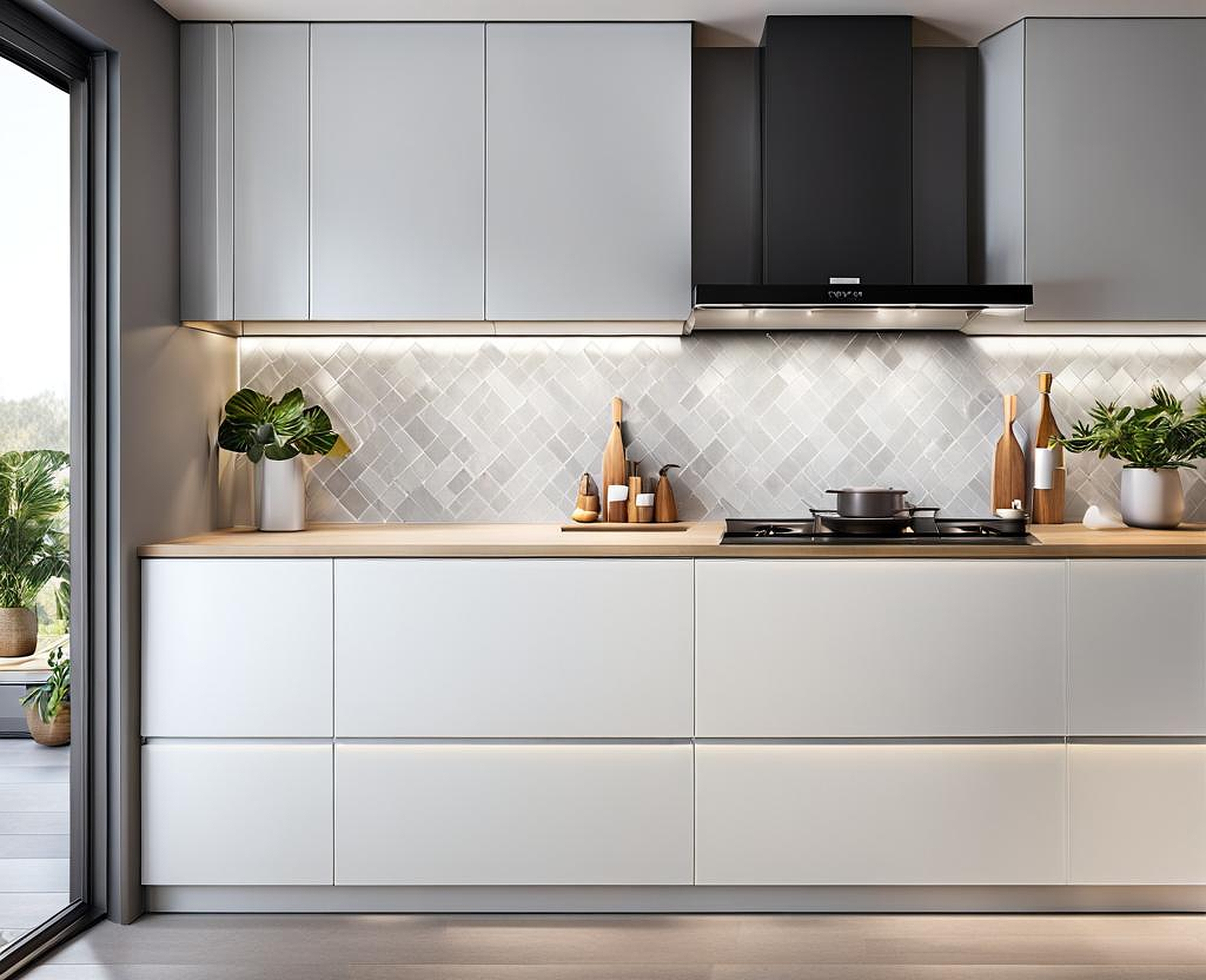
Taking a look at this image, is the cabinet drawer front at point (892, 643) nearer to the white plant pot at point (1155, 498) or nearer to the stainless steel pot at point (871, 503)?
the stainless steel pot at point (871, 503)

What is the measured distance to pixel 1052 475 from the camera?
313cm

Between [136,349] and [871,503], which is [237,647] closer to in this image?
[136,349]

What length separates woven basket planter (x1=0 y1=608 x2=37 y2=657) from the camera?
2346 mm

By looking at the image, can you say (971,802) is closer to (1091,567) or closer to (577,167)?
(1091,567)

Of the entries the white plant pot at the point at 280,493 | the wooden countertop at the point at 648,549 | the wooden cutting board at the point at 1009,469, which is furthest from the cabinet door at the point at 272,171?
the wooden cutting board at the point at 1009,469

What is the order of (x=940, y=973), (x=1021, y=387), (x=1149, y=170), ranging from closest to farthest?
(x=940, y=973) → (x=1149, y=170) → (x=1021, y=387)

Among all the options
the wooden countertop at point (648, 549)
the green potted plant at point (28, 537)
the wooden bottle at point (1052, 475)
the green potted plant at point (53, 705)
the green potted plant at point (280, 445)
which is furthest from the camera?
the wooden bottle at point (1052, 475)

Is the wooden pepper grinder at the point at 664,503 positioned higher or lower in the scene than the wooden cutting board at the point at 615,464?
lower

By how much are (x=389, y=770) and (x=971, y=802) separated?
4.81 ft

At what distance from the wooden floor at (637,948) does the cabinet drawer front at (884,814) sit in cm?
12

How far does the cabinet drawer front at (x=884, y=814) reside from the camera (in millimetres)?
2557

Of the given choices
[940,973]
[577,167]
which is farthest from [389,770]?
[577,167]

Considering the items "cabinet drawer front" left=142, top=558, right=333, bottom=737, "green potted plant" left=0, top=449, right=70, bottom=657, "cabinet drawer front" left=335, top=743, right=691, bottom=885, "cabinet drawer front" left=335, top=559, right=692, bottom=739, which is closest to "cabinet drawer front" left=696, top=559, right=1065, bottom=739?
"cabinet drawer front" left=335, top=559, right=692, bottom=739

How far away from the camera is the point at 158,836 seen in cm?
259
